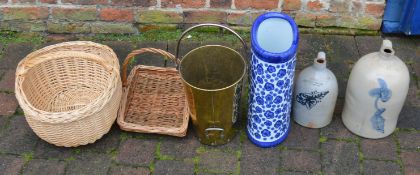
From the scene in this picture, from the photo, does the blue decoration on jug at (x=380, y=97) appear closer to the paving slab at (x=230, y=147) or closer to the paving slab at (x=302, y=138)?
the paving slab at (x=302, y=138)

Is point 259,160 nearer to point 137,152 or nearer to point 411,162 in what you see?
point 137,152

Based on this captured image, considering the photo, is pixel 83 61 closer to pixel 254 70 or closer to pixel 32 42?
pixel 32 42

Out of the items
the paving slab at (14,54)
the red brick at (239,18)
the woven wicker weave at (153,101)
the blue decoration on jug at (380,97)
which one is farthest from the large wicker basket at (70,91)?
the blue decoration on jug at (380,97)

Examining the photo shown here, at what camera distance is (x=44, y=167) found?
2.25 metres

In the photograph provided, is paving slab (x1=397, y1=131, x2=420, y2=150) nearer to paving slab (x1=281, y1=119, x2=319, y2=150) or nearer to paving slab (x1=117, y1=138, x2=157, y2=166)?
paving slab (x1=281, y1=119, x2=319, y2=150)

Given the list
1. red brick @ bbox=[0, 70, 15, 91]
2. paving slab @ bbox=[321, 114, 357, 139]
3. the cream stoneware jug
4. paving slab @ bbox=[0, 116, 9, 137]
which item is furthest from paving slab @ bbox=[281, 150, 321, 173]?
red brick @ bbox=[0, 70, 15, 91]

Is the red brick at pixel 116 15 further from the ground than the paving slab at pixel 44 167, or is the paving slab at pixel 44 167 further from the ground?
the red brick at pixel 116 15

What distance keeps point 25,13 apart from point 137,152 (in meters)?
1.15

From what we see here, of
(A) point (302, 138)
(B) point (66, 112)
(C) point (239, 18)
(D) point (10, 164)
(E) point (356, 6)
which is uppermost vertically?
(E) point (356, 6)

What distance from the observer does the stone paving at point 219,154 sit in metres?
2.23

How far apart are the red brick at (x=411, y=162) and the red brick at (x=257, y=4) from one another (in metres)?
1.04

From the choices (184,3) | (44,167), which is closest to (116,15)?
(184,3)

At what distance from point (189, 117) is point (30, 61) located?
761 millimetres

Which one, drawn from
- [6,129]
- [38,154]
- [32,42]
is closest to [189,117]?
[38,154]
